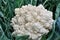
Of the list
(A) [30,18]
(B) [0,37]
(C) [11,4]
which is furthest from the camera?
→ (C) [11,4]

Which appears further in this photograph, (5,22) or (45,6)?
(45,6)

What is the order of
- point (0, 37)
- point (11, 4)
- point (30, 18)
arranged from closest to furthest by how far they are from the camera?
point (0, 37) < point (30, 18) < point (11, 4)

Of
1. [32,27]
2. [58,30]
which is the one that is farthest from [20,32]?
[58,30]

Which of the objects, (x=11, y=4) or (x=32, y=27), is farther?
(x=11, y=4)

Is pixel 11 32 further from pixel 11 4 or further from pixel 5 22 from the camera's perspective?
pixel 11 4

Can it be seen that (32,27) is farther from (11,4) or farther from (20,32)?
(11,4)
